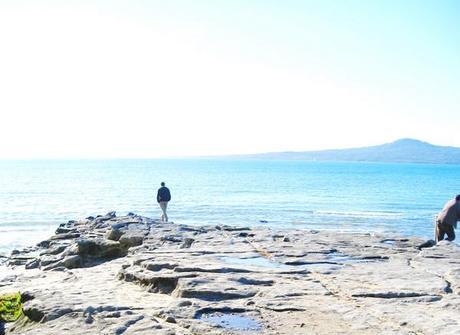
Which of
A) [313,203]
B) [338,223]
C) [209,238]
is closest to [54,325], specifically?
[209,238]

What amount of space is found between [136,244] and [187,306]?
8267mm

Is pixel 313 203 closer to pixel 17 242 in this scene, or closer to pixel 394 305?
pixel 17 242

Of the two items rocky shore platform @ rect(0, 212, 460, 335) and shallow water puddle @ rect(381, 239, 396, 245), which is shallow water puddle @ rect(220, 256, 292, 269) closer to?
rocky shore platform @ rect(0, 212, 460, 335)

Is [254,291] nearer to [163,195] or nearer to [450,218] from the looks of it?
[450,218]

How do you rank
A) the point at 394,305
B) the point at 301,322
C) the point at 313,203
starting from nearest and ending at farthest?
1. the point at 301,322
2. the point at 394,305
3. the point at 313,203

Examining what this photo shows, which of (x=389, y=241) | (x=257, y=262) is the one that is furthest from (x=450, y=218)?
(x=257, y=262)

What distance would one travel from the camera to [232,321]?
7.55 meters

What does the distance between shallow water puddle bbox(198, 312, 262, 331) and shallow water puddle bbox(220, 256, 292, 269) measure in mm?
3339

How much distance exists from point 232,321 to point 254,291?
146 centimetres

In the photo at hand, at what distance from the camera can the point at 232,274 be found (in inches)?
396

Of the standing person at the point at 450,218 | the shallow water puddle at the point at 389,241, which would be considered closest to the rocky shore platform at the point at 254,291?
the shallow water puddle at the point at 389,241

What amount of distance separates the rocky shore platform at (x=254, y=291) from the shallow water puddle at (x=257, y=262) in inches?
0.9

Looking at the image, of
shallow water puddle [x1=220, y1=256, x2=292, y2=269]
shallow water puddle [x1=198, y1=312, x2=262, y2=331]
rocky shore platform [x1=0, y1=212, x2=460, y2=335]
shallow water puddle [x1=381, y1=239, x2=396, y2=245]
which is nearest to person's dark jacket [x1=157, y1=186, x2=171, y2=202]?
rocky shore platform [x1=0, y1=212, x2=460, y2=335]

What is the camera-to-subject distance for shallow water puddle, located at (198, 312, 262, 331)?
23.9 feet
